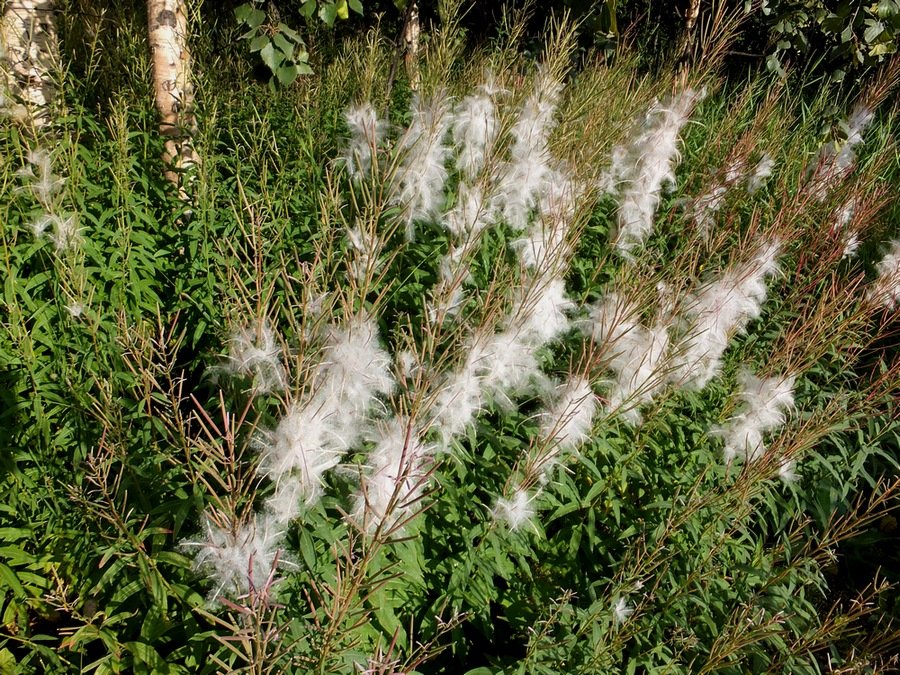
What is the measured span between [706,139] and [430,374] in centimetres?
465

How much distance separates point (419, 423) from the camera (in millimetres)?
1711

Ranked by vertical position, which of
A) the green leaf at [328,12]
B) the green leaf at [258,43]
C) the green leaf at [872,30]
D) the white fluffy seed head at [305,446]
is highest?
the green leaf at [872,30]

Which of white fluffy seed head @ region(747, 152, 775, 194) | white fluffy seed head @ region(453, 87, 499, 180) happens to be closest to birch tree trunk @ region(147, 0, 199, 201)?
white fluffy seed head @ region(453, 87, 499, 180)

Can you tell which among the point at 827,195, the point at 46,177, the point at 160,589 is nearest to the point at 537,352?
the point at 160,589

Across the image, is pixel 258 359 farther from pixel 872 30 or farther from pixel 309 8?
pixel 872 30

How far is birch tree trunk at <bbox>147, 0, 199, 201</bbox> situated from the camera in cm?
367

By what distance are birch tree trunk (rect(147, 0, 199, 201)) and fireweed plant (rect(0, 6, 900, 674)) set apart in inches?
10.2

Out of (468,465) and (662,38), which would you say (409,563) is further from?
(662,38)

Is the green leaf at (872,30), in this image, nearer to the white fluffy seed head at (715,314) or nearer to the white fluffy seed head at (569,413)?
the white fluffy seed head at (715,314)

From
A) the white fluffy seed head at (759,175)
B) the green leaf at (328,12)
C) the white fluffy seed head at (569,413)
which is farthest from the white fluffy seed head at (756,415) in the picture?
the green leaf at (328,12)

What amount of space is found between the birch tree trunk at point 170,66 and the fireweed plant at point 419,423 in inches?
10.2

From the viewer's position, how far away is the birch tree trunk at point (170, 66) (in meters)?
3.67

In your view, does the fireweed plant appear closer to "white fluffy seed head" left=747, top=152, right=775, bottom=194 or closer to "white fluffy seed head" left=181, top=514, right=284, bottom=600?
"white fluffy seed head" left=181, top=514, right=284, bottom=600

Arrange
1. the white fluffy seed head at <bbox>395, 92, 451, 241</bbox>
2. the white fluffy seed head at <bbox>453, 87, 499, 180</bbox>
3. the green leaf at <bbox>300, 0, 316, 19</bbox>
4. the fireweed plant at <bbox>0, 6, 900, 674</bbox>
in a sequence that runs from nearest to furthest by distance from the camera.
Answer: the fireweed plant at <bbox>0, 6, 900, 674</bbox>
the white fluffy seed head at <bbox>395, 92, 451, 241</bbox>
the white fluffy seed head at <bbox>453, 87, 499, 180</bbox>
the green leaf at <bbox>300, 0, 316, 19</bbox>
